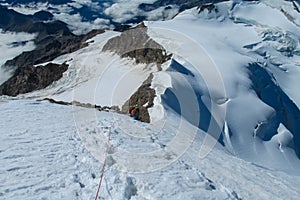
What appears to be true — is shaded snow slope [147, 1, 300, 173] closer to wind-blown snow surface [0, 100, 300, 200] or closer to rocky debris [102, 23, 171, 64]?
rocky debris [102, 23, 171, 64]

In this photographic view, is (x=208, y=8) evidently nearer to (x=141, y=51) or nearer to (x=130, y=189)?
(x=141, y=51)

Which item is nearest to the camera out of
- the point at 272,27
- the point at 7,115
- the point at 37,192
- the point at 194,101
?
the point at 37,192

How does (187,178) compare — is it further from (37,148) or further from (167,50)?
(167,50)

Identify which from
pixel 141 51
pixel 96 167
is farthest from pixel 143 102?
pixel 141 51

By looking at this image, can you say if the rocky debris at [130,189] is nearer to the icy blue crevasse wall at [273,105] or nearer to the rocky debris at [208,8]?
the icy blue crevasse wall at [273,105]

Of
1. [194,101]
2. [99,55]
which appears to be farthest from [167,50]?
[194,101]

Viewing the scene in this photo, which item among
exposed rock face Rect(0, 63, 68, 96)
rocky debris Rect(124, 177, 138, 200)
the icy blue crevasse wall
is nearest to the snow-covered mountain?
rocky debris Rect(124, 177, 138, 200)
